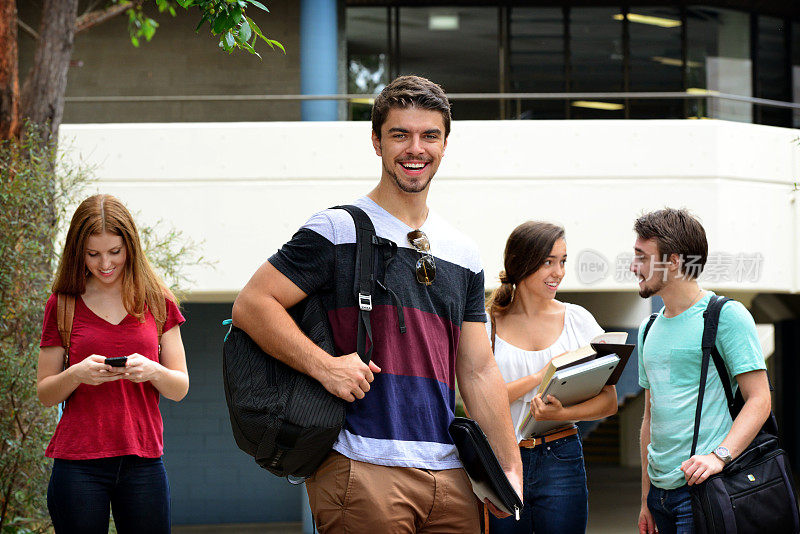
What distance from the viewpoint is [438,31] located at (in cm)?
1326

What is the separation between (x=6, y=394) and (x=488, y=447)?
408 centimetres

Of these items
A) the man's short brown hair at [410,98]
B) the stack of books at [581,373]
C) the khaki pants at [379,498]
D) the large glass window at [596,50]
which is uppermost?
the large glass window at [596,50]

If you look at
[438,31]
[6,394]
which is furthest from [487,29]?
[6,394]

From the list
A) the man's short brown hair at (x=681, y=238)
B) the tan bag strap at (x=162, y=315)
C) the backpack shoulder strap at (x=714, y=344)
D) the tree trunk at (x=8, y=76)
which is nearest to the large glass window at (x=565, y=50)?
the tree trunk at (x=8, y=76)

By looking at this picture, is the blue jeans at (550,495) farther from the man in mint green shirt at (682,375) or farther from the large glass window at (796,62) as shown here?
the large glass window at (796,62)

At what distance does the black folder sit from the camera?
229 centimetres

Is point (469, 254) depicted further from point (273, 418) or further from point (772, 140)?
point (772, 140)

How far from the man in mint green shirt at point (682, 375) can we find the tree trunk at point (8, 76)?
5.10m

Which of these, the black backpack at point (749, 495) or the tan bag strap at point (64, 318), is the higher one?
the tan bag strap at point (64, 318)

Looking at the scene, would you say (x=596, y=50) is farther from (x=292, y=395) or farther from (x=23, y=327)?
(x=292, y=395)

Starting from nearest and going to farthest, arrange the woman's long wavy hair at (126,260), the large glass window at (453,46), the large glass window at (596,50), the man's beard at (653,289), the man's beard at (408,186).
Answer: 1. the man's beard at (408,186)
2. the woman's long wavy hair at (126,260)
3. the man's beard at (653,289)
4. the large glass window at (453,46)
5. the large glass window at (596,50)

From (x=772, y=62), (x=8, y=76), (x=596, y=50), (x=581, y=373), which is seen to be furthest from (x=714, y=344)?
(x=772, y=62)

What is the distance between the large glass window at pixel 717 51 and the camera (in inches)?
535

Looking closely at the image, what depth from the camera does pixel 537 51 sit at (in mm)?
13422
